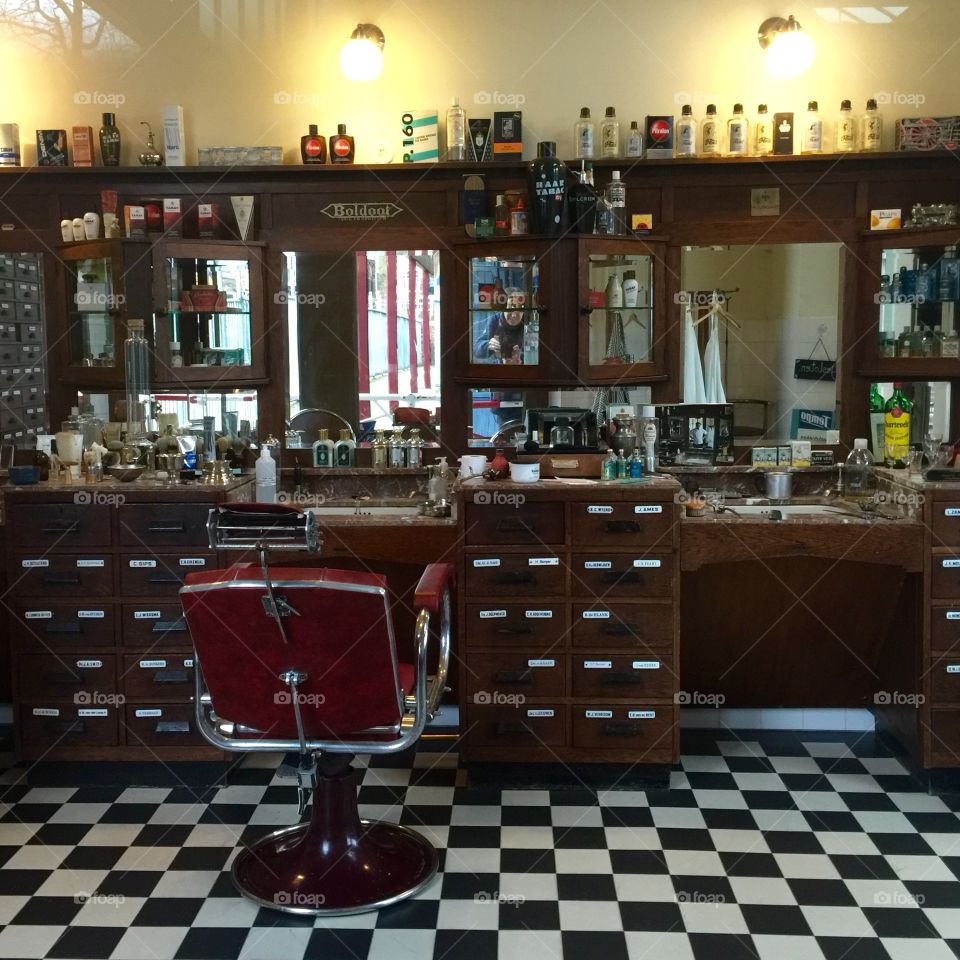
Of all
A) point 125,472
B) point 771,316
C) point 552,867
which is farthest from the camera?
point 771,316

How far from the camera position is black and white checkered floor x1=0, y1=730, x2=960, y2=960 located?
3160mm

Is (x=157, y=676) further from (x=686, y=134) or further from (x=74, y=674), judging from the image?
(x=686, y=134)

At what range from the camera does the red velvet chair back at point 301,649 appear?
3.00 m

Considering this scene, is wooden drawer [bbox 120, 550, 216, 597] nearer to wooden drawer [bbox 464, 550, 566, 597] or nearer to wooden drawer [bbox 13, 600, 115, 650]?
wooden drawer [bbox 13, 600, 115, 650]

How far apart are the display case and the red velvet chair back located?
5.93ft

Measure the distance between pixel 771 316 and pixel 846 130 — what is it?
0.79 metres

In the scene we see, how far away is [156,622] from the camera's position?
4.27 meters

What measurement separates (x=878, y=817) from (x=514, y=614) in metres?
1.41

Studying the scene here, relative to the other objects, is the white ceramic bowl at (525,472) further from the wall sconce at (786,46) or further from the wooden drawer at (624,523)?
the wall sconce at (786,46)

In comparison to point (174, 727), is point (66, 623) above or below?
above

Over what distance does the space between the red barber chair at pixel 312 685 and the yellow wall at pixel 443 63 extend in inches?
89.8

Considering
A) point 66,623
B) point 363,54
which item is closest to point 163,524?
point 66,623

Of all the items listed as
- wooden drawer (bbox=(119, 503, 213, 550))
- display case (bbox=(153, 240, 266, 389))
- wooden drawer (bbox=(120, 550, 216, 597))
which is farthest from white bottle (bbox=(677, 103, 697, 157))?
wooden drawer (bbox=(120, 550, 216, 597))

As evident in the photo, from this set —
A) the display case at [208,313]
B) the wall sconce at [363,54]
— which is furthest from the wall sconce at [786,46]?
the display case at [208,313]
